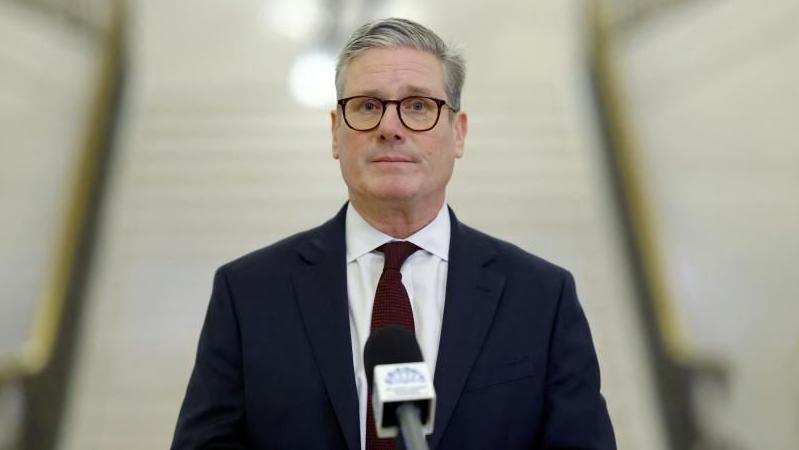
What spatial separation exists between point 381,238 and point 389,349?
52 centimetres

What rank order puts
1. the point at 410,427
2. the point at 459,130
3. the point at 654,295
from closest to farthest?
the point at 410,427, the point at 459,130, the point at 654,295

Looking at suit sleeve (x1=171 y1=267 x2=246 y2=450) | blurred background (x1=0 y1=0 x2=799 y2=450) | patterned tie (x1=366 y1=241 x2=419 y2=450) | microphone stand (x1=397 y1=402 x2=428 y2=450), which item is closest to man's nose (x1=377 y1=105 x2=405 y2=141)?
patterned tie (x1=366 y1=241 x2=419 y2=450)

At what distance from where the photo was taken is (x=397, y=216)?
1.90 m

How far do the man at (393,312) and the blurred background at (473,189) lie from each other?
6.81ft

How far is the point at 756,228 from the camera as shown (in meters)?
5.34

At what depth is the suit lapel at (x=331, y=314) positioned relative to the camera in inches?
66.9

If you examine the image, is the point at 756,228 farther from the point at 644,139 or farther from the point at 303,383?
the point at 303,383

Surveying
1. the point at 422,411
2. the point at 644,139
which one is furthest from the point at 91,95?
the point at 422,411

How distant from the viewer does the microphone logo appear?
128 cm

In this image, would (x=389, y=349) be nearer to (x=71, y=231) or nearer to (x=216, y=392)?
(x=216, y=392)

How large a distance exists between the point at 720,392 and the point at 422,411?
13.2 feet

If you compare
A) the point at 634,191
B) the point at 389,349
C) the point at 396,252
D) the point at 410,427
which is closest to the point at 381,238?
the point at 396,252

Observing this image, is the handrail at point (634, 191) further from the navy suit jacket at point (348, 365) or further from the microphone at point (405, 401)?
the microphone at point (405, 401)

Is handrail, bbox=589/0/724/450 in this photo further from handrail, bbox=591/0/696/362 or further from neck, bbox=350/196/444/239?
neck, bbox=350/196/444/239
